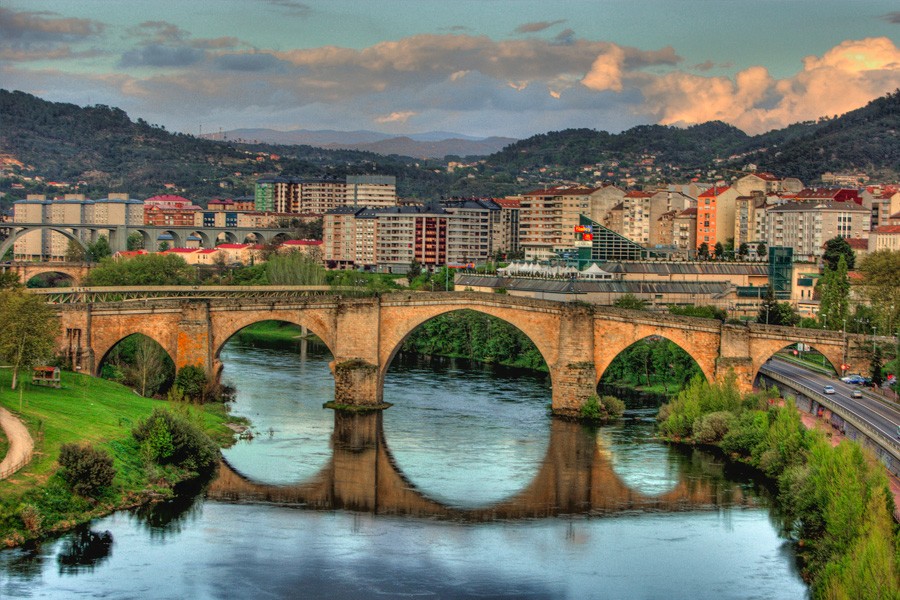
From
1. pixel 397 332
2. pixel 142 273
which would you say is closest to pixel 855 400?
pixel 397 332

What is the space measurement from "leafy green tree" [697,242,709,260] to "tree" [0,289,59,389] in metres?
50.5

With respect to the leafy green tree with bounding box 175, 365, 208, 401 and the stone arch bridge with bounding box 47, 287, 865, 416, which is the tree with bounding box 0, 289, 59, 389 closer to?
the stone arch bridge with bounding box 47, 287, 865, 416

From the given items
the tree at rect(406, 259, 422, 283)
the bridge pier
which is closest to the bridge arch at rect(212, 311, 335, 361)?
the bridge pier

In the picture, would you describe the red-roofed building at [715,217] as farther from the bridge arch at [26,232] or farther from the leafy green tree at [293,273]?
the bridge arch at [26,232]

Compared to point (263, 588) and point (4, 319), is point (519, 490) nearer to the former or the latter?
point (263, 588)

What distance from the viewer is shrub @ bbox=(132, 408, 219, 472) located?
40031 millimetres

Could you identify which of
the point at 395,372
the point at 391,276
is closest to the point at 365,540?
the point at 395,372

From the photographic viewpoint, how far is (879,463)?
32.5 meters

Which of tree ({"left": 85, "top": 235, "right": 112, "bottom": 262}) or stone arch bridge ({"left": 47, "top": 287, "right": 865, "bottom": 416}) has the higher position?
tree ({"left": 85, "top": 235, "right": 112, "bottom": 262})

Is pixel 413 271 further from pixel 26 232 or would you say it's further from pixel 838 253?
pixel 26 232

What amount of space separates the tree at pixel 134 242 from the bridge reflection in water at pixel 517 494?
3324 inches

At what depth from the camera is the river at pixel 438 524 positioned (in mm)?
30422

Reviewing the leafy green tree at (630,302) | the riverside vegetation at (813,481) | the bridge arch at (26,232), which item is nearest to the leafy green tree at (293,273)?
the leafy green tree at (630,302)

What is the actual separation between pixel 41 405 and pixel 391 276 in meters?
59.9
